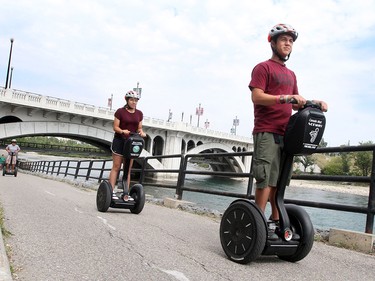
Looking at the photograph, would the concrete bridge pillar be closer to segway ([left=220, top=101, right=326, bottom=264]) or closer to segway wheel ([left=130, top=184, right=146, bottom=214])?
segway wheel ([left=130, top=184, right=146, bottom=214])

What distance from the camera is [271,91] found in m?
3.39

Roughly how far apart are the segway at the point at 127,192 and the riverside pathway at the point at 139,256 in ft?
2.97

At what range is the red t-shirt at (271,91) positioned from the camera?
334 cm

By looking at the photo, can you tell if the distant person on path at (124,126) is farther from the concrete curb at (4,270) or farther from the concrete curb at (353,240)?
A: the concrete curb at (4,270)

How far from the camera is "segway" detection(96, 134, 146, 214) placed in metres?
6.02

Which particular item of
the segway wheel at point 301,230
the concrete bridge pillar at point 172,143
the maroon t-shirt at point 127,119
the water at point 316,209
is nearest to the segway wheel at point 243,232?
the segway wheel at point 301,230

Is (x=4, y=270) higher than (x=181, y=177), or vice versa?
(x=181, y=177)

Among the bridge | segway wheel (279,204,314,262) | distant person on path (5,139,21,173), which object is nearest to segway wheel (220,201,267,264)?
segway wheel (279,204,314,262)

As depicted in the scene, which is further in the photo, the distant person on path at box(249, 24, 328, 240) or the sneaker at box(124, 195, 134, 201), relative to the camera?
the sneaker at box(124, 195, 134, 201)

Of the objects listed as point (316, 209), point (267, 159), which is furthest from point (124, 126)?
point (316, 209)

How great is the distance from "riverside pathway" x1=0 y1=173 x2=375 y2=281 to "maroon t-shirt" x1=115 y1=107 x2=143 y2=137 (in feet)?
5.63

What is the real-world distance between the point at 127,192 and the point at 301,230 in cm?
348

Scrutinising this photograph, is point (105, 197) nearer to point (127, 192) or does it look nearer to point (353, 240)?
point (127, 192)

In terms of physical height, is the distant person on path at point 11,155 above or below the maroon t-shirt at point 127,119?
below
